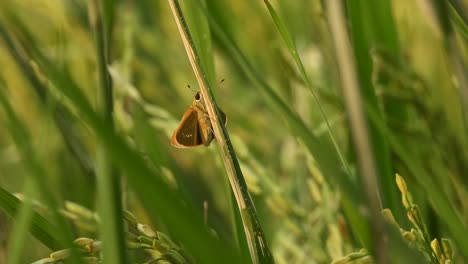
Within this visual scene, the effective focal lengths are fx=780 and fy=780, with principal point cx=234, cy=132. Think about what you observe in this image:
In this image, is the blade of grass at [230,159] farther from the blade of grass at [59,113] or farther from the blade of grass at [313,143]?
the blade of grass at [59,113]

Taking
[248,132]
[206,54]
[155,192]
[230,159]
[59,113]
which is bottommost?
[155,192]

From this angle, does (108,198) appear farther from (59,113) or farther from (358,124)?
(59,113)

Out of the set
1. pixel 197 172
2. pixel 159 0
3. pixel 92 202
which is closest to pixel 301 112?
pixel 197 172

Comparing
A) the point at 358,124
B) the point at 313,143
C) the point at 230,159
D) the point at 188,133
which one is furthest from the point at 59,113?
the point at 358,124

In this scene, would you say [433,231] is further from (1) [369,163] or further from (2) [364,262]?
(1) [369,163]

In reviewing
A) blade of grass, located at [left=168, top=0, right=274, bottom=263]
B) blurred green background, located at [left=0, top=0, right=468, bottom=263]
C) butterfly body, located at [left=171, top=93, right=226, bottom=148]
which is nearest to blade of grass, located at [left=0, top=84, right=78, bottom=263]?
blurred green background, located at [left=0, top=0, right=468, bottom=263]

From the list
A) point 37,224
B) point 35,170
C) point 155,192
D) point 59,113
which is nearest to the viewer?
point 155,192
